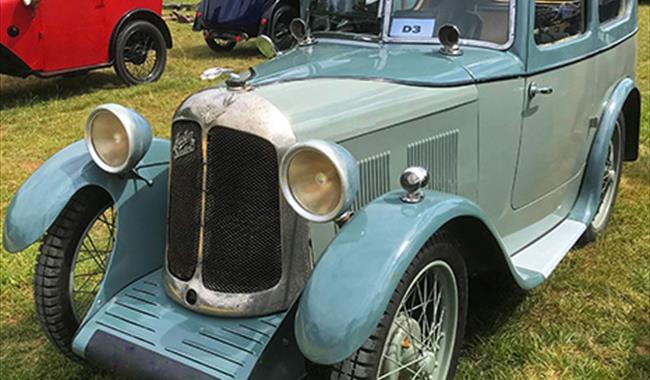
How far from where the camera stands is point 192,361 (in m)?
2.18

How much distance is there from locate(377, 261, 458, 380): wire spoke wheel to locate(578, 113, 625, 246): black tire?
1719 mm

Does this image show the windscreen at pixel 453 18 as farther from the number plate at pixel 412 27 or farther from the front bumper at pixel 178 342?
the front bumper at pixel 178 342

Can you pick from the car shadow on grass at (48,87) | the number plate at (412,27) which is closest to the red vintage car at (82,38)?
the car shadow on grass at (48,87)

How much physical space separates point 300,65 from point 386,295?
1.28 meters

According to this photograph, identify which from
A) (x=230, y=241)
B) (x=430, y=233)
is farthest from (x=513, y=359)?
(x=230, y=241)

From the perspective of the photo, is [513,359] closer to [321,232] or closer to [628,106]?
[321,232]

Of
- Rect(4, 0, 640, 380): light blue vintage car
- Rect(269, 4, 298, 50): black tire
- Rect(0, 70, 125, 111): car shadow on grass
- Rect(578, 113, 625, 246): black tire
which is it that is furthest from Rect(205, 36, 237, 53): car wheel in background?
Rect(4, 0, 640, 380): light blue vintage car

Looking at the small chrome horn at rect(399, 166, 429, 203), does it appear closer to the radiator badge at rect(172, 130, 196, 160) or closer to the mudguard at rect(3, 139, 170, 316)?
the radiator badge at rect(172, 130, 196, 160)

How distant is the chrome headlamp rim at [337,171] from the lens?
76.3 inches

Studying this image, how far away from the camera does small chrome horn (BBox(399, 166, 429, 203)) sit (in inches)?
84.1

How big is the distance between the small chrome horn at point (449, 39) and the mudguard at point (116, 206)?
123 cm

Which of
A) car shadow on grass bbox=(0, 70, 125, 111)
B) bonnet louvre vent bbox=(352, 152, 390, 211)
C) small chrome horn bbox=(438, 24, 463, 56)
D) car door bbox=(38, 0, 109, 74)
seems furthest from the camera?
car shadow on grass bbox=(0, 70, 125, 111)

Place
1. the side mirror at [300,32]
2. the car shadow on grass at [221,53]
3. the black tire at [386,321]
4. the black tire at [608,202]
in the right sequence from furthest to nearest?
the car shadow on grass at [221,53], the black tire at [608,202], the side mirror at [300,32], the black tire at [386,321]

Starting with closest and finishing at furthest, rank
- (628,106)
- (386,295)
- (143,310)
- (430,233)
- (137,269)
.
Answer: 1. (386,295)
2. (430,233)
3. (143,310)
4. (137,269)
5. (628,106)
